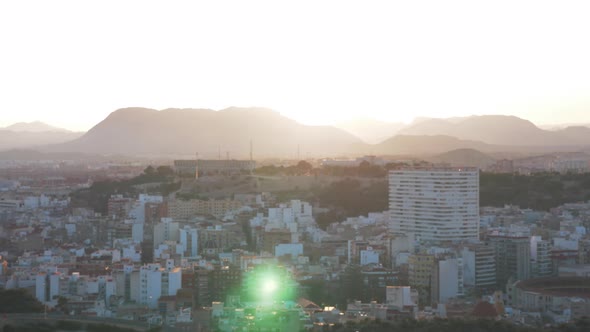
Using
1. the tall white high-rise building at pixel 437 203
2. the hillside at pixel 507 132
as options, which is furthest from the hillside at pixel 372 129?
the tall white high-rise building at pixel 437 203

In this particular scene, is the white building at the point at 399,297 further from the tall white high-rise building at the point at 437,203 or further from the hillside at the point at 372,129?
the hillside at the point at 372,129

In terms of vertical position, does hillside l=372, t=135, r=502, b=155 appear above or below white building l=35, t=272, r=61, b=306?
above

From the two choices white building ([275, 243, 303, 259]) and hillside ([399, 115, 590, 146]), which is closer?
white building ([275, 243, 303, 259])

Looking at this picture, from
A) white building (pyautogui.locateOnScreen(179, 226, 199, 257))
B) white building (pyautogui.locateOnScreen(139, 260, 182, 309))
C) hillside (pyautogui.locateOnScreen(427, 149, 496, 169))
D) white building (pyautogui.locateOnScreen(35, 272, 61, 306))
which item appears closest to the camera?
white building (pyautogui.locateOnScreen(139, 260, 182, 309))

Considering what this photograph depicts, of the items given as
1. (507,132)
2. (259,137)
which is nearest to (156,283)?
(259,137)

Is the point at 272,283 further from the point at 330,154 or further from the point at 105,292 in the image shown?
the point at 330,154

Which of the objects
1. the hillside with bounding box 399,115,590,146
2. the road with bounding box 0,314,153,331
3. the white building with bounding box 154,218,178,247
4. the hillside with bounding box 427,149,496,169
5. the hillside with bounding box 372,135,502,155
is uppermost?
the hillside with bounding box 399,115,590,146

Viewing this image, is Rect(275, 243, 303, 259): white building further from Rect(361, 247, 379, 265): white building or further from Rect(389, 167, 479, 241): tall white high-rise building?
Rect(389, 167, 479, 241): tall white high-rise building

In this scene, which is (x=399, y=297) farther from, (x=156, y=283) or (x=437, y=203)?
(x=437, y=203)

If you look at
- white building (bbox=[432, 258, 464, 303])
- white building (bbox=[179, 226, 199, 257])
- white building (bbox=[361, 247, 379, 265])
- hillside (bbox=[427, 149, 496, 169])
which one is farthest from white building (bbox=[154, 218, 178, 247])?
hillside (bbox=[427, 149, 496, 169])
